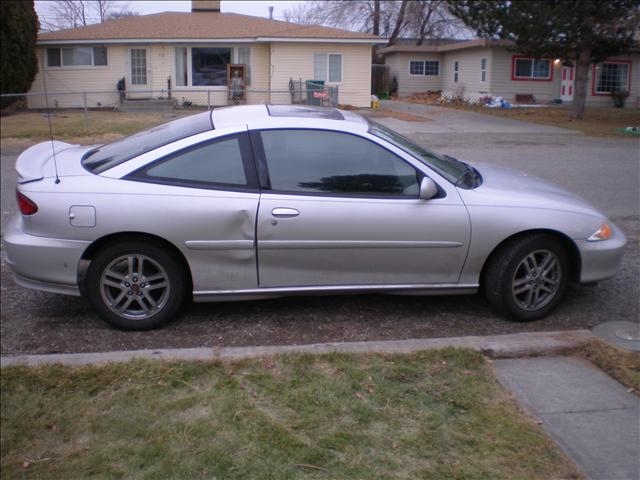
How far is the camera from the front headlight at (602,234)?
5469 millimetres

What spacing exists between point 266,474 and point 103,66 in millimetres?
28785

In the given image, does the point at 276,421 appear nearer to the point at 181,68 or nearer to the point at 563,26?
the point at 563,26

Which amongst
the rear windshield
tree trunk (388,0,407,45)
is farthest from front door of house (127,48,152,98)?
tree trunk (388,0,407,45)

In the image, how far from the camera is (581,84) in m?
26.4

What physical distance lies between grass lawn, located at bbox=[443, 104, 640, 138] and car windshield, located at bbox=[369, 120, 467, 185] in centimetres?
740

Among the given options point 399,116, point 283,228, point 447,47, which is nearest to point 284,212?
point 283,228

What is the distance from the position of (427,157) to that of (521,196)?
0.78m

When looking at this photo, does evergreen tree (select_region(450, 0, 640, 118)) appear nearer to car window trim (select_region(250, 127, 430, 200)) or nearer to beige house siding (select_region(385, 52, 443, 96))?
beige house siding (select_region(385, 52, 443, 96))

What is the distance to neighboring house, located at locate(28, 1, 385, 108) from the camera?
1123 inches

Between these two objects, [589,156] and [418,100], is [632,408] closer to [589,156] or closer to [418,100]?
[589,156]

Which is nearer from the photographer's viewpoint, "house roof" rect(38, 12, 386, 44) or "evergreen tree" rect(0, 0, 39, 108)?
"evergreen tree" rect(0, 0, 39, 108)

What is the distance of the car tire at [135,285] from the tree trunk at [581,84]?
2348 cm

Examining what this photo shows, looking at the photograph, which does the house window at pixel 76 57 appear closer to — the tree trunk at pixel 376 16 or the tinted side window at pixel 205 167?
the tree trunk at pixel 376 16

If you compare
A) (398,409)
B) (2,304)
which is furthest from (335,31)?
(398,409)
